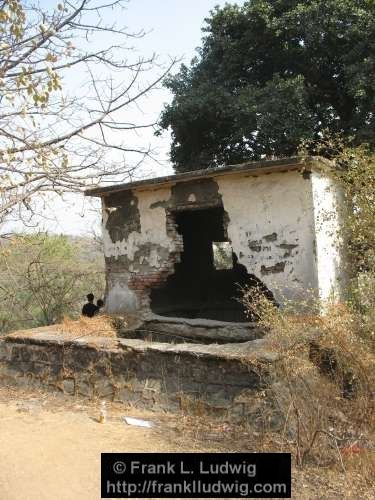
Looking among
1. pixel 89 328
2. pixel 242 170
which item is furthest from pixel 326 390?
pixel 89 328

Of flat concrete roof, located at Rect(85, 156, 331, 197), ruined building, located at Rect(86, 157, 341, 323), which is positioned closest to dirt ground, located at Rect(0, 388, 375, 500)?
ruined building, located at Rect(86, 157, 341, 323)

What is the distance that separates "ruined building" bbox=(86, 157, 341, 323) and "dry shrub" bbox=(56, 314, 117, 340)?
30.7 inches

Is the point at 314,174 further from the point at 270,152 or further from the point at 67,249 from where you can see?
the point at 67,249

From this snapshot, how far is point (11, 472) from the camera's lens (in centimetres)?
427

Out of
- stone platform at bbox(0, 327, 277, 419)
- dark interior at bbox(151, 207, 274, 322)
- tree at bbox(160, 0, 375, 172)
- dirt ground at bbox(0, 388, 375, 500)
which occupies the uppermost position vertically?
tree at bbox(160, 0, 375, 172)

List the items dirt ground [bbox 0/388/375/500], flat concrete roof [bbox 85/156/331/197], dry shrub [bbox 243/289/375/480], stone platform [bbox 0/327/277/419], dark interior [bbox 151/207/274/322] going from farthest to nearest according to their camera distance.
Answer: dark interior [bbox 151/207/274/322]
flat concrete roof [bbox 85/156/331/197]
stone platform [bbox 0/327/277/419]
dry shrub [bbox 243/289/375/480]
dirt ground [bbox 0/388/375/500]

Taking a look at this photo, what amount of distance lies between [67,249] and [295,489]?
1380cm

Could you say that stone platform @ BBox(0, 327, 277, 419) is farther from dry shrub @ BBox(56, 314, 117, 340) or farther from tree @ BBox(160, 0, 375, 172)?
tree @ BBox(160, 0, 375, 172)

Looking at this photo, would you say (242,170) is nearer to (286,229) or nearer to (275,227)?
(275,227)

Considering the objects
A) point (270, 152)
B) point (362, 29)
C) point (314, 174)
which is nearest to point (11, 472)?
point (314, 174)

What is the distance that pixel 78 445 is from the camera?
16.2 ft

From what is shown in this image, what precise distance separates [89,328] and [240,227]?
9.82 ft

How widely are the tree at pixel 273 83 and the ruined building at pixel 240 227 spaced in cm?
481

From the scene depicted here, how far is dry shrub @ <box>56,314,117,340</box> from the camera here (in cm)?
746
